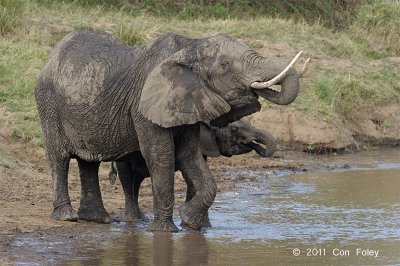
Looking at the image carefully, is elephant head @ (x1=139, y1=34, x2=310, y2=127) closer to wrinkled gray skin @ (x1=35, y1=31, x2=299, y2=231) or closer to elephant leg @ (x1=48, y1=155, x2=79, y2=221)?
wrinkled gray skin @ (x1=35, y1=31, x2=299, y2=231)

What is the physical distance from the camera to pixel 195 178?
33.5 feet

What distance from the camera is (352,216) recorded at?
11.5m

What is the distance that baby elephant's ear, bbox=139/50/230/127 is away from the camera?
9.89 meters

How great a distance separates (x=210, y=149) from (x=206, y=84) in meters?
1.16

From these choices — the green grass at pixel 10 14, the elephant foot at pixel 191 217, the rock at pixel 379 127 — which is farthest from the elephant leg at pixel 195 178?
the rock at pixel 379 127

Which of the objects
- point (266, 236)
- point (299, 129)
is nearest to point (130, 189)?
point (266, 236)

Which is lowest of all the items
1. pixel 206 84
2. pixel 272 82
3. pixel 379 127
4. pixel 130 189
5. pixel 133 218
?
pixel 379 127

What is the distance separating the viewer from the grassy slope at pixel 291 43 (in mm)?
15688

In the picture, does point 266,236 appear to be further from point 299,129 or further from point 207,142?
point 299,129

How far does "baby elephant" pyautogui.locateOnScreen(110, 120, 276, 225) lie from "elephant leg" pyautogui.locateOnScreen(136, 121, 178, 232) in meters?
0.43

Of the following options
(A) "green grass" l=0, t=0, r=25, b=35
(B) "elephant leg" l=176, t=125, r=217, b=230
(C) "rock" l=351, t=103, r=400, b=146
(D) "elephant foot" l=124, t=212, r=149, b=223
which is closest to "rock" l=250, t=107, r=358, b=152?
(C) "rock" l=351, t=103, r=400, b=146

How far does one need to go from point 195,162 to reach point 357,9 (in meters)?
12.1

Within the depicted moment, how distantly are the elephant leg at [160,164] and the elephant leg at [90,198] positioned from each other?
0.83 metres

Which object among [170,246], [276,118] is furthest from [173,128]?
[276,118]
